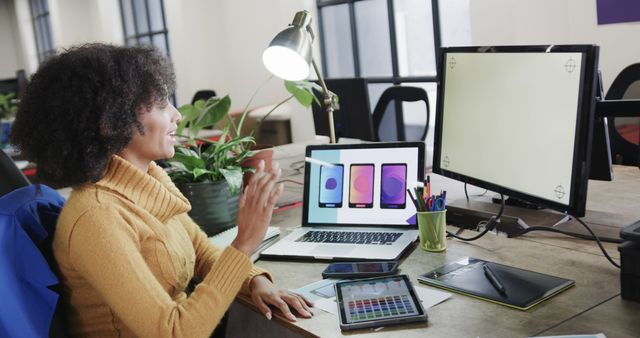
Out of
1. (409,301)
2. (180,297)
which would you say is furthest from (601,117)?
(180,297)

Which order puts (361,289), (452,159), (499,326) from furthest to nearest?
(452,159), (361,289), (499,326)

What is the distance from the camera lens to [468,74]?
1547mm

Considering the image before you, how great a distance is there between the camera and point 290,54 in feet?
5.92

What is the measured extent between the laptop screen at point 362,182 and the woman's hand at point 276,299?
0.39m

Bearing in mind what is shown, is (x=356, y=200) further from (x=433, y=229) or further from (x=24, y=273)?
(x=24, y=273)

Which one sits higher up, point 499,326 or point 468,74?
point 468,74

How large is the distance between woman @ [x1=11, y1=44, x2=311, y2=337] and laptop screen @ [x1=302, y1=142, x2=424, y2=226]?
1.34ft

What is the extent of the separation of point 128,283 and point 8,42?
13.3 meters

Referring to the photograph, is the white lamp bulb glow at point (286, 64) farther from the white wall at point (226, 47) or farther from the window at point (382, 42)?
the white wall at point (226, 47)

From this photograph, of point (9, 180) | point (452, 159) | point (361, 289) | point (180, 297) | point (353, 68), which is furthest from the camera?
point (353, 68)

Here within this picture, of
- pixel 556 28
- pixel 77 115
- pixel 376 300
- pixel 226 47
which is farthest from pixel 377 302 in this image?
pixel 226 47

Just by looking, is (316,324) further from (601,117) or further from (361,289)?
(601,117)

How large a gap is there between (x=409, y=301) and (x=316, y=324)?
177 millimetres

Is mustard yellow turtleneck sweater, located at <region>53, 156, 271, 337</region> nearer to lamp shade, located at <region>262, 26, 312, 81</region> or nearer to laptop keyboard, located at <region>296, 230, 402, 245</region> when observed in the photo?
laptop keyboard, located at <region>296, 230, 402, 245</region>
